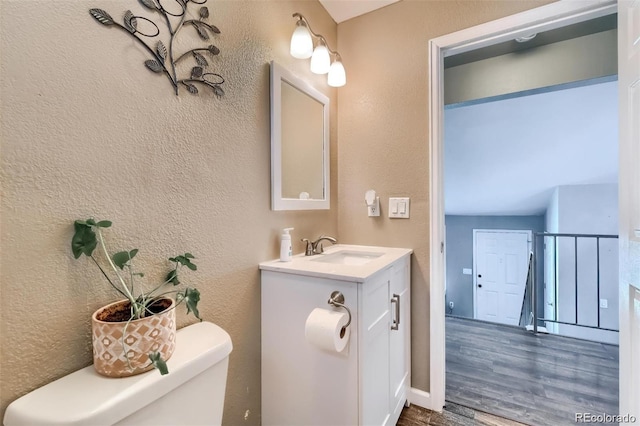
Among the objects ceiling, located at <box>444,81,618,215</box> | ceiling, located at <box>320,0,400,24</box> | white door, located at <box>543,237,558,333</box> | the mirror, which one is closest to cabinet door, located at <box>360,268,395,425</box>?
the mirror

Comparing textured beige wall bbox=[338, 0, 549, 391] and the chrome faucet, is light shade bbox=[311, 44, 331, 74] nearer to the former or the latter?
textured beige wall bbox=[338, 0, 549, 391]

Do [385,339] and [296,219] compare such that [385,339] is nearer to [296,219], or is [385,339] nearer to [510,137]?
[296,219]

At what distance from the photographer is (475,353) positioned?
→ 223 cm

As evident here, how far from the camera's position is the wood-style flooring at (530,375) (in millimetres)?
1604

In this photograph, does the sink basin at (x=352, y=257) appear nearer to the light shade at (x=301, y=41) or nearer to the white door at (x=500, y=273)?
the light shade at (x=301, y=41)

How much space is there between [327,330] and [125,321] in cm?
59

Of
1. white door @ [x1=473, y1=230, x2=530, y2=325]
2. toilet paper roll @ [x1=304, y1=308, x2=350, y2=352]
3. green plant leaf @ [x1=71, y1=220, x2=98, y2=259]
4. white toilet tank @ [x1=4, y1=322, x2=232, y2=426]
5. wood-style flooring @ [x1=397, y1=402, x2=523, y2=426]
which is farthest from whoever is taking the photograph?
white door @ [x1=473, y1=230, x2=530, y2=325]

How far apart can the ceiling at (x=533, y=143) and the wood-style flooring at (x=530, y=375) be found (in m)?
1.91

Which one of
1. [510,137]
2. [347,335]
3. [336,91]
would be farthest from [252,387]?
[510,137]

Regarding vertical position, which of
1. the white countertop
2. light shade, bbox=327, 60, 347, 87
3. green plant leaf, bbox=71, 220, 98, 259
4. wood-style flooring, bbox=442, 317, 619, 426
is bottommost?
wood-style flooring, bbox=442, 317, 619, 426

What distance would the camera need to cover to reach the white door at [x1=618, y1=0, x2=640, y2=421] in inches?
39.9

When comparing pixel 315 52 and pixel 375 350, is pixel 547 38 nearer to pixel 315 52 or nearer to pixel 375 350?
pixel 315 52

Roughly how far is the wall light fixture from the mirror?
0.11m

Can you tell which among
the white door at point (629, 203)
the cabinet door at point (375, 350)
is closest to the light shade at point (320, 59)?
the cabinet door at point (375, 350)
